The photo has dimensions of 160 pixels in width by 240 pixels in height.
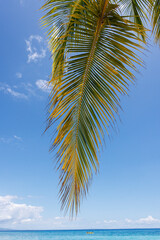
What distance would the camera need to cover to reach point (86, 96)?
231cm

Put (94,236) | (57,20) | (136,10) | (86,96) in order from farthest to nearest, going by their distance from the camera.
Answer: (94,236) → (136,10) → (57,20) → (86,96)

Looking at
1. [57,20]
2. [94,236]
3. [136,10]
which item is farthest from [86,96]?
[94,236]

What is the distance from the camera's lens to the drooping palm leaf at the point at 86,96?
2143mm

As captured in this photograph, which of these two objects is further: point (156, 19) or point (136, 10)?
point (136, 10)

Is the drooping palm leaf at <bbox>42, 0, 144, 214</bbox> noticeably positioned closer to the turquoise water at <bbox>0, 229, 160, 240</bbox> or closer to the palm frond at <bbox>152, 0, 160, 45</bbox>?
the palm frond at <bbox>152, 0, 160, 45</bbox>

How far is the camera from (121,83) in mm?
2195

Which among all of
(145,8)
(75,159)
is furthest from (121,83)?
(145,8)

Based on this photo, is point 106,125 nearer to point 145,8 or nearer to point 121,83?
point 121,83

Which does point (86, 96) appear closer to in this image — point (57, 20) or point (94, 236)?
point (57, 20)

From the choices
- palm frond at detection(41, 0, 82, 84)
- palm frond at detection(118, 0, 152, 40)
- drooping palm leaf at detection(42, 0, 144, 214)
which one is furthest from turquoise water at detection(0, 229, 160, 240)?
palm frond at detection(41, 0, 82, 84)

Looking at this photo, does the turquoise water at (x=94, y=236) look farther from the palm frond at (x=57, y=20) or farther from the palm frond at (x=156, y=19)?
the palm frond at (x=57, y=20)

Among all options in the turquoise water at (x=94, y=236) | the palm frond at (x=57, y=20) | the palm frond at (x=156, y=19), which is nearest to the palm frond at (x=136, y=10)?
the palm frond at (x=156, y=19)

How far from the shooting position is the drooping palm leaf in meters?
2.14

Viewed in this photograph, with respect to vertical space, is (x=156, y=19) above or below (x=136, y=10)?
below
